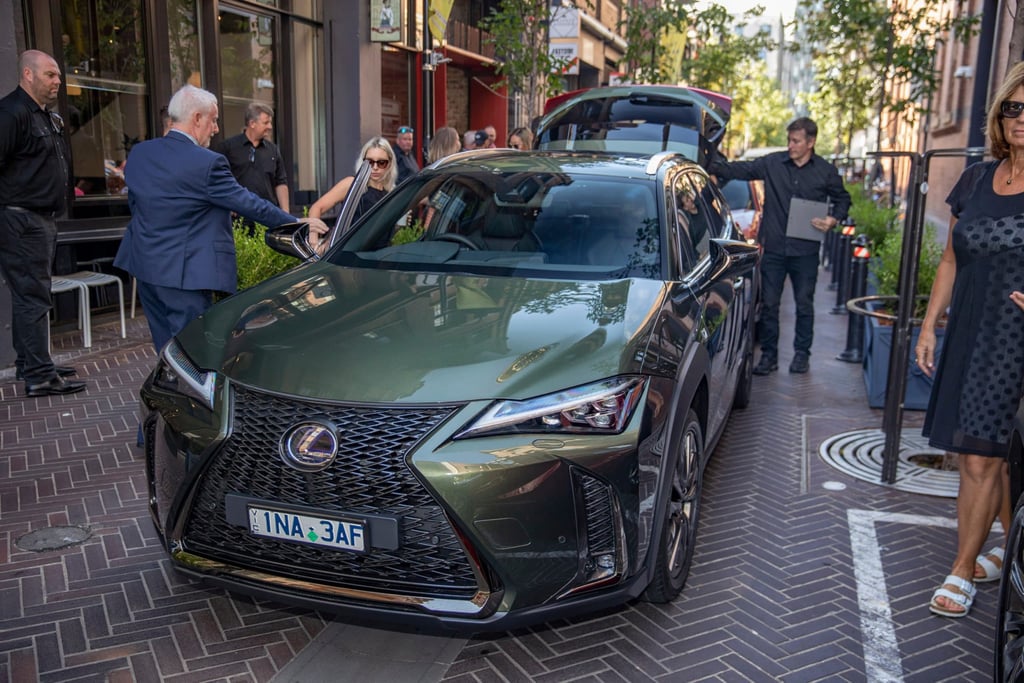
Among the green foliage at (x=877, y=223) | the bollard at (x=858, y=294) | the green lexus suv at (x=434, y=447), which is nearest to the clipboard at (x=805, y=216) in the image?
the bollard at (x=858, y=294)

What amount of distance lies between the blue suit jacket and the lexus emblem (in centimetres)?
231

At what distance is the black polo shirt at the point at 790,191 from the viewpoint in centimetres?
801

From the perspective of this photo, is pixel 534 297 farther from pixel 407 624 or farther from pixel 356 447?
pixel 407 624

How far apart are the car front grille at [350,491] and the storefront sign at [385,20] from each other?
11160 mm

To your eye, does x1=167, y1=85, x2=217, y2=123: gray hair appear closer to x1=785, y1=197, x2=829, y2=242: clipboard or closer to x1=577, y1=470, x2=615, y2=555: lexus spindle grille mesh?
x1=577, y1=470, x2=615, y2=555: lexus spindle grille mesh

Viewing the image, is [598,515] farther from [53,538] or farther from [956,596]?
[53,538]

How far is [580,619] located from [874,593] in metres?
1.28

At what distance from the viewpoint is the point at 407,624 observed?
115 inches

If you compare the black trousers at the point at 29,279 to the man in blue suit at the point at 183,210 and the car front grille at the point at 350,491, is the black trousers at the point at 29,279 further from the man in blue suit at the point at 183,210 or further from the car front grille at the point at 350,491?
the car front grille at the point at 350,491

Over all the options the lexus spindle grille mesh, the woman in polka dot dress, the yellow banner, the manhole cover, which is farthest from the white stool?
the woman in polka dot dress

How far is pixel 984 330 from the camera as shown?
12.2 ft

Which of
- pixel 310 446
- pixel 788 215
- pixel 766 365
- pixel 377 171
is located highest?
pixel 377 171

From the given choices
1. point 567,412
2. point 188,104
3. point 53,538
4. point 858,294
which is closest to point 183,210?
point 188,104

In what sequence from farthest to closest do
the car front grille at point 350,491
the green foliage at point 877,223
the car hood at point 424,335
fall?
the green foliage at point 877,223 → the car hood at point 424,335 → the car front grille at point 350,491
